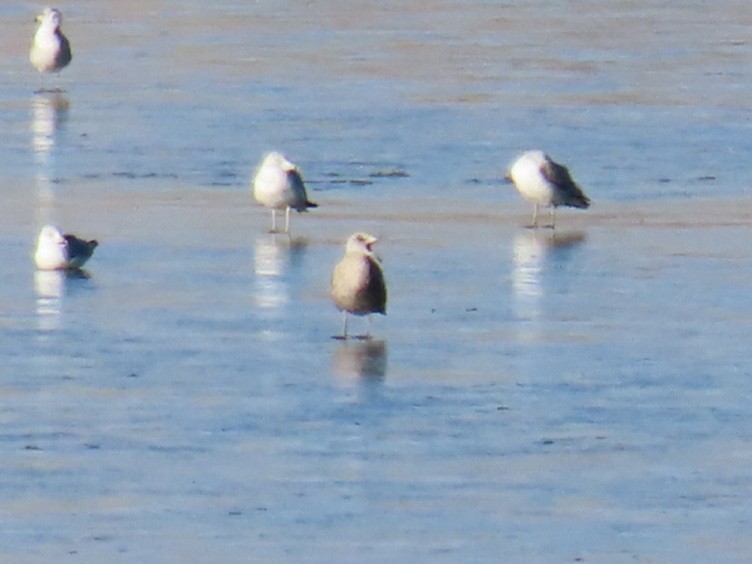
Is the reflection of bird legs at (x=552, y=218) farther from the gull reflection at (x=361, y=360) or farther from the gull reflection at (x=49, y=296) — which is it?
the gull reflection at (x=361, y=360)

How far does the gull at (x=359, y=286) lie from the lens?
44.5 feet

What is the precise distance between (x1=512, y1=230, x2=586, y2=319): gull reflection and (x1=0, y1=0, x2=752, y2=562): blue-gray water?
47mm

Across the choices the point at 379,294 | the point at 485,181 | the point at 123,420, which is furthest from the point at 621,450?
the point at 485,181

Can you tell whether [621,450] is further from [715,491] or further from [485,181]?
[485,181]

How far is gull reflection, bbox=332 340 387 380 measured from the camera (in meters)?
12.5

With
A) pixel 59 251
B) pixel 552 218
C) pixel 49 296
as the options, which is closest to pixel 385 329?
pixel 49 296

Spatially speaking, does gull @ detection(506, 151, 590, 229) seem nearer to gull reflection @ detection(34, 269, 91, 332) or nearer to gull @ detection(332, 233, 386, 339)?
gull reflection @ detection(34, 269, 91, 332)

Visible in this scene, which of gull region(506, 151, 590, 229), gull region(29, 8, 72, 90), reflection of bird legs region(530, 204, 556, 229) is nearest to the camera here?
reflection of bird legs region(530, 204, 556, 229)

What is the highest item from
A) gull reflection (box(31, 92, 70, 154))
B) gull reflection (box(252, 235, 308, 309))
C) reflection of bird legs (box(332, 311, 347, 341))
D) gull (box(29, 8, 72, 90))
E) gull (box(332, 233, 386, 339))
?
gull (box(29, 8, 72, 90))

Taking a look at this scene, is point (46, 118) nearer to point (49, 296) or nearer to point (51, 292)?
point (51, 292)

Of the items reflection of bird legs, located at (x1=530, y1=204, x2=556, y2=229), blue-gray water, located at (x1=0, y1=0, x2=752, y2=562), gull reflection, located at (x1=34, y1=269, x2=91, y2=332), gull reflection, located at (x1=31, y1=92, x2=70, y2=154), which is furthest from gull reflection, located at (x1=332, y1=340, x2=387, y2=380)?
gull reflection, located at (x1=31, y1=92, x2=70, y2=154)

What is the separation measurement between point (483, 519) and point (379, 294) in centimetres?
430

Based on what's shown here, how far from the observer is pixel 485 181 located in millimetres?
20781

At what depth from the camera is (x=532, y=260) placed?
16.5m
